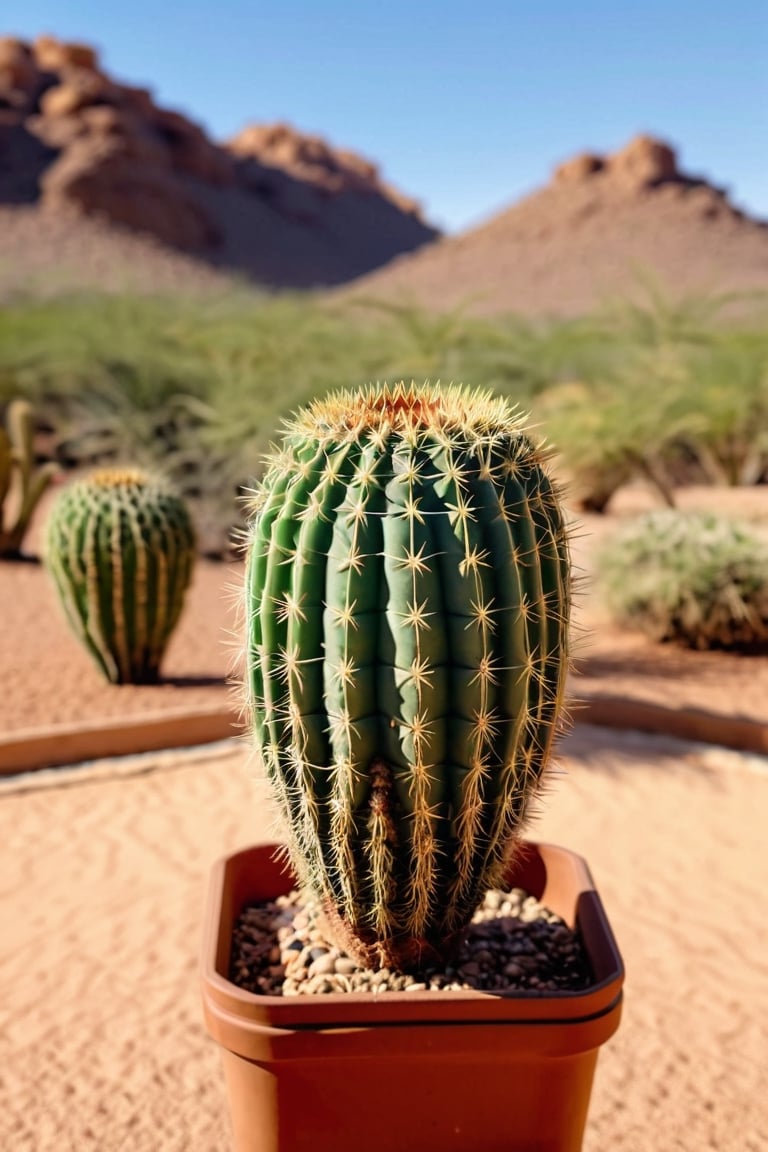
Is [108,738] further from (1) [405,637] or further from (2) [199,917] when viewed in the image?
(1) [405,637]

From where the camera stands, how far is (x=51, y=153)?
5638cm

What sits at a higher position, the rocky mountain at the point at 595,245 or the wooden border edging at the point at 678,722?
the rocky mountain at the point at 595,245

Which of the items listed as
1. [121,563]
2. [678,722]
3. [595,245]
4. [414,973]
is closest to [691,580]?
[678,722]

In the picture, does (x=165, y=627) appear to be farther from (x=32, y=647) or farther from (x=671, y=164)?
(x=671, y=164)

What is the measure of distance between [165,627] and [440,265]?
4760 centimetres

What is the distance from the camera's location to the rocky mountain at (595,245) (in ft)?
146

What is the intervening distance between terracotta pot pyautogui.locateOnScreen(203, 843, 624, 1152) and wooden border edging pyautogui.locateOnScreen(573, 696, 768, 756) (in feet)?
11.0

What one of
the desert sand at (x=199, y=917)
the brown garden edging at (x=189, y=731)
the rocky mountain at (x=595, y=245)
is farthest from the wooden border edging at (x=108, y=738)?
the rocky mountain at (x=595, y=245)

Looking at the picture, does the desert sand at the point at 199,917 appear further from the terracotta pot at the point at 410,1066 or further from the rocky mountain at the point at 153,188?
the rocky mountain at the point at 153,188

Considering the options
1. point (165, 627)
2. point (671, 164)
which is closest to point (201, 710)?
Result: point (165, 627)

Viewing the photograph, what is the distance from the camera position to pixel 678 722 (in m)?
5.55

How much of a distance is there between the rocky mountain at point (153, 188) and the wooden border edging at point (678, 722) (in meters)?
38.8

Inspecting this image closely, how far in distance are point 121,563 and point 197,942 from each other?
2624 mm

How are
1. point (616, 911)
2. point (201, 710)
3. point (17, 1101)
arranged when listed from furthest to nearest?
point (201, 710), point (616, 911), point (17, 1101)
